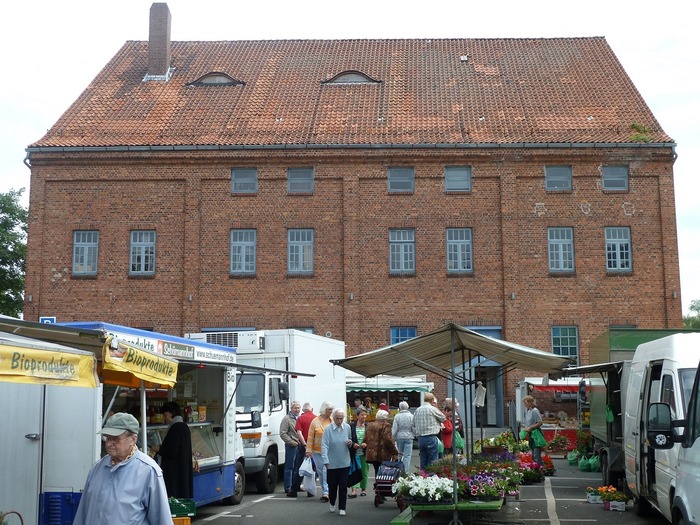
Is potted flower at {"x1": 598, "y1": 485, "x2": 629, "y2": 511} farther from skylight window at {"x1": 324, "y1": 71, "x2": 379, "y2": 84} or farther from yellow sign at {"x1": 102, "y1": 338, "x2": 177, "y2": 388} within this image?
skylight window at {"x1": 324, "y1": 71, "x2": 379, "y2": 84}

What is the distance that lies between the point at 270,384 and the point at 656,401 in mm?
8578

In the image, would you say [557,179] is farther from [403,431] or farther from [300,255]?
[403,431]

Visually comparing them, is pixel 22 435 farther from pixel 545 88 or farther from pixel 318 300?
pixel 545 88

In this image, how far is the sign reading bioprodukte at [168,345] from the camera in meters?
10.7

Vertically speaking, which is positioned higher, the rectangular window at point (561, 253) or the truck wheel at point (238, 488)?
the rectangular window at point (561, 253)

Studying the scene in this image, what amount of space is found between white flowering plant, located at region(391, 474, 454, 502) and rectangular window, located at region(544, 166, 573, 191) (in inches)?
865

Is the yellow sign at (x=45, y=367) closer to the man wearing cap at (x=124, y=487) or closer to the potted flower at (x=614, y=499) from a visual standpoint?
the man wearing cap at (x=124, y=487)

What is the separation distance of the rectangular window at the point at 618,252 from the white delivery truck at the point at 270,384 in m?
14.2

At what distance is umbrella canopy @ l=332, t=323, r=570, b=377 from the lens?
478 inches

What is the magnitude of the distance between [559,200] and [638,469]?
20426 mm

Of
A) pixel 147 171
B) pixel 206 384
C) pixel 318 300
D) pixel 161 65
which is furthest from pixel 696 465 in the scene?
pixel 161 65

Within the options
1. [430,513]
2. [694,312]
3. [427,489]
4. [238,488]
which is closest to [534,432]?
[238,488]

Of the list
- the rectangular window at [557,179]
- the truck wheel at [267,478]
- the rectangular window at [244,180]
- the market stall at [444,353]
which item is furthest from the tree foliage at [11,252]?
the market stall at [444,353]

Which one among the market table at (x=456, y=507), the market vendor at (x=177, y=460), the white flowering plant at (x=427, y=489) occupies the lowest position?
the market table at (x=456, y=507)
